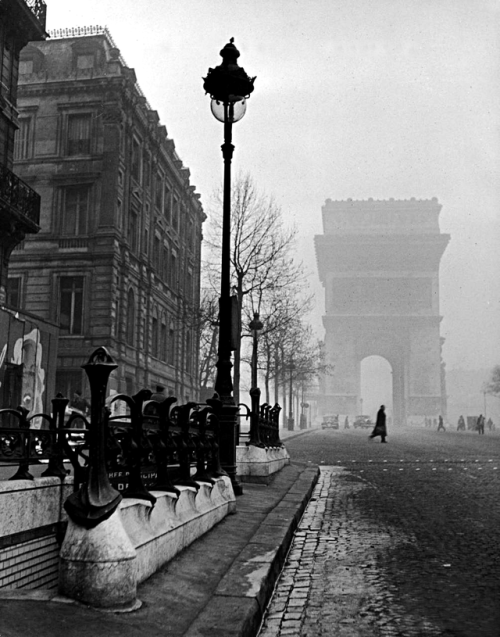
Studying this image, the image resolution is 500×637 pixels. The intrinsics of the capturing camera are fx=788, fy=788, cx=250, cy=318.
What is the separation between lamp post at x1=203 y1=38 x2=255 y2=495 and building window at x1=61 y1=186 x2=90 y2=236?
82.2 feet

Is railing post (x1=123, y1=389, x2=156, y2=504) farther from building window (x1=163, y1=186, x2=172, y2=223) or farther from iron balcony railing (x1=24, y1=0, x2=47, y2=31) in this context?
building window (x1=163, y1=186, x2=172, y2=223)

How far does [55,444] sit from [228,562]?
136cm

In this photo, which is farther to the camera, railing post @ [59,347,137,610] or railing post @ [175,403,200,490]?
railing post @ [175,403,200,490]

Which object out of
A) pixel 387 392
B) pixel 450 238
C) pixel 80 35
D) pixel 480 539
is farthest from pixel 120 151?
pixel 387 392

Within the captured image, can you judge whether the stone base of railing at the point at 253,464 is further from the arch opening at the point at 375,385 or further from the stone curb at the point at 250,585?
the arch opening at the point at 375,385

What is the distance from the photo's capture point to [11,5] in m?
22.2

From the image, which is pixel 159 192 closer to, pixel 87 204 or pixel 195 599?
pixel 87 204

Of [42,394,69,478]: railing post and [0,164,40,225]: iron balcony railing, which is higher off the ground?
[0,164,40,225]: iron balcony railing

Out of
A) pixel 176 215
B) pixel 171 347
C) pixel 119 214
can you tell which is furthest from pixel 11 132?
pixel 176 215

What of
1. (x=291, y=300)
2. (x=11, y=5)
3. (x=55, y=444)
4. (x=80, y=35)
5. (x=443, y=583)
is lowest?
(x=443, y=583)

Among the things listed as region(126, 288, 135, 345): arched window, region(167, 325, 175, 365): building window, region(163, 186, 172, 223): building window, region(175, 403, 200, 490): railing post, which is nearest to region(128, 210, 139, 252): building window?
region(126, 288, 135, 345): arched window

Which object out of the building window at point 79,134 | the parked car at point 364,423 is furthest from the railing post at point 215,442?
the parked car at point 364,423

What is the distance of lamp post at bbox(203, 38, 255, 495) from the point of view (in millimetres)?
8602

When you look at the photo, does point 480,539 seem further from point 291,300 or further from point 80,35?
point 80,35
